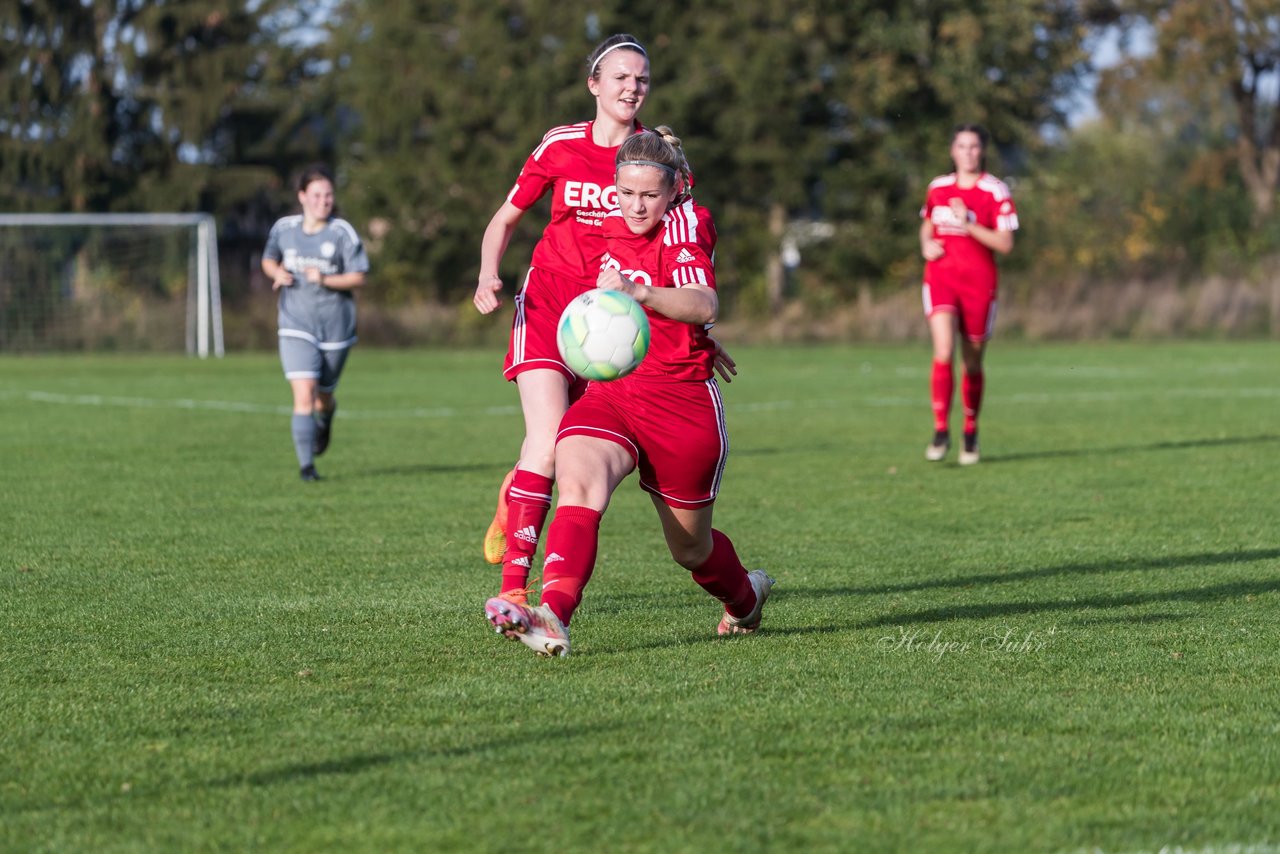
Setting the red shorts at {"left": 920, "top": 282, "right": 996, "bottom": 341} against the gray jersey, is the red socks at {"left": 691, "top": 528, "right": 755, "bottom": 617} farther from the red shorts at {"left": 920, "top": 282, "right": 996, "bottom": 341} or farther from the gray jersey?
the red shorts at {"left": 920, "top": 282, "right": 996, "bottom": 341}

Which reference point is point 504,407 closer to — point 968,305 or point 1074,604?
point 968,305

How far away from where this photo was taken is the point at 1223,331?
32.6m

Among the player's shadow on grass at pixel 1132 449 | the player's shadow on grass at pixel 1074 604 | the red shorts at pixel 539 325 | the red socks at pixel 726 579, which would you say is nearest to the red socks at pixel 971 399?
the player's shadow on grass at pixel 1132 449

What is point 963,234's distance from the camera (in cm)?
1183

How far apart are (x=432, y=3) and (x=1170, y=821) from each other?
1487 inches

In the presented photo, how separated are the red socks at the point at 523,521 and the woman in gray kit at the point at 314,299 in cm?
509

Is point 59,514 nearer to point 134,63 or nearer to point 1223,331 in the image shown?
point 1223,331

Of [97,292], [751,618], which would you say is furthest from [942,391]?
[97,292]

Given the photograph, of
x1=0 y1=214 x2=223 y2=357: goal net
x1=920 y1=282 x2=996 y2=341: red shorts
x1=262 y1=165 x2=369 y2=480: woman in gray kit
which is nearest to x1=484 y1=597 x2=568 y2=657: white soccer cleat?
x1=262 y1=165 x2=369 y2=480: woman in gray kit

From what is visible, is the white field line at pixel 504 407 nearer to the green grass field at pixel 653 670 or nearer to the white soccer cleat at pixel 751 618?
the green grass field at pixel 653 670

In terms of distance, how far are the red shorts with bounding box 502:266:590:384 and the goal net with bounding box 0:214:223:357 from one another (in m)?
24.2

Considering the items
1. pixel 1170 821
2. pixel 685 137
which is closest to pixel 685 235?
pixel 1170 821

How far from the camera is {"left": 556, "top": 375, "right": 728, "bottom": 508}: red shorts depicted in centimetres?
502

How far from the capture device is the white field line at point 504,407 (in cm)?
1656
